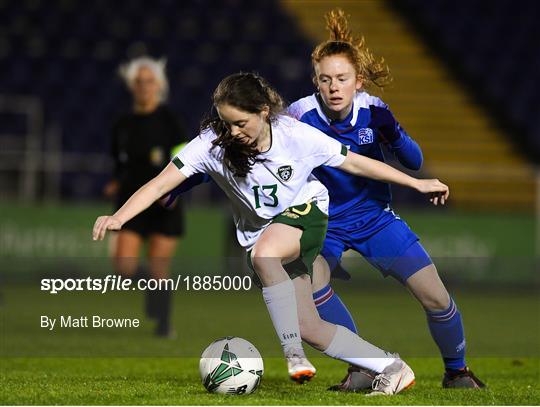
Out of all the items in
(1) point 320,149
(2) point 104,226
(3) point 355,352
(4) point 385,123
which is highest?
(4) point 385,123

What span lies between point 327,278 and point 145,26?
1141cm

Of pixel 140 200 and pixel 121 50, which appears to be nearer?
pixel 140 200

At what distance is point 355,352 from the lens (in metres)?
5.37

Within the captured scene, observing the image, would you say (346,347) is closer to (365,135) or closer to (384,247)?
(384,247)

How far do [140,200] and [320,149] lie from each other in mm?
855

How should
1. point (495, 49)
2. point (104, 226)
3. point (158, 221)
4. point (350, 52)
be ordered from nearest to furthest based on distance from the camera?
point (104, 226) → point (350, 52) → point (158, 221) → point (495, 49)

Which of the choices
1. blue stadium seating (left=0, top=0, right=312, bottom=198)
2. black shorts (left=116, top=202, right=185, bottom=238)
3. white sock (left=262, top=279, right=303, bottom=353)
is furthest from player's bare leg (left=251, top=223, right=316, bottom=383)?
blue stadium seating (left=0, top=0, right=312, bottom=198)

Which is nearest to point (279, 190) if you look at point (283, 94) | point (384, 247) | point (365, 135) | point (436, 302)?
point (365, 135)

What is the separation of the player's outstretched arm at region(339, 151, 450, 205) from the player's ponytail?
542 mm

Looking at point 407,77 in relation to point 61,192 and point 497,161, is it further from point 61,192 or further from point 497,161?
point 61,192

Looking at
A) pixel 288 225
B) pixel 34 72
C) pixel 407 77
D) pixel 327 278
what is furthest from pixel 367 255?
pixel 407 77

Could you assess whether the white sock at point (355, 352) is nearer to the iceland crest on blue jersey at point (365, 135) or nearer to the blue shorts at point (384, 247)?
the blue shorts at point (384, 247)

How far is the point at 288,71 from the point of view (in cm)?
1647

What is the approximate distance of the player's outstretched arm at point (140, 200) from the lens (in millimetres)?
4992
